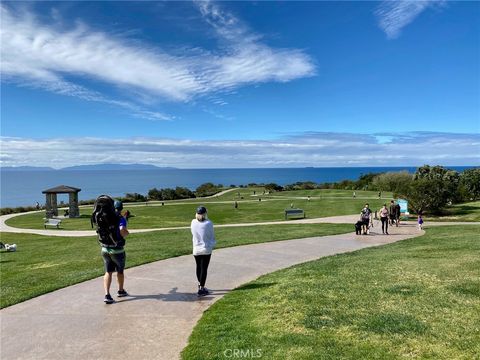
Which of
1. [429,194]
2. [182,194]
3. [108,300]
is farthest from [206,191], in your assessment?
[108,300]

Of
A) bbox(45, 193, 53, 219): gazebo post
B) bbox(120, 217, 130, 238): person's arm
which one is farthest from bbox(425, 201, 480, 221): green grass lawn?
bbox(45, 193, 53, 219): gazebo post

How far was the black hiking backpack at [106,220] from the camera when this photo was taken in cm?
685

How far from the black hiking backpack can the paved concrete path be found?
1113 mm

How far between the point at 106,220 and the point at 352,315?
423 centimetres

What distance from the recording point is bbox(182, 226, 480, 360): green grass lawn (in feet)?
15.4

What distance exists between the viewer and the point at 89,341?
5359 millimetres

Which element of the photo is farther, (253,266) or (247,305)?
(253,266)

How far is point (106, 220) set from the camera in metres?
6.86

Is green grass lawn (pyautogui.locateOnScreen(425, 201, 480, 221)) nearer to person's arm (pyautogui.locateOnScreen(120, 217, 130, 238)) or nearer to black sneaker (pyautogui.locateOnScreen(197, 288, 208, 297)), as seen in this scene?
black sneaker (pyautogui.locateOnScreen(197, 288, 208, 297))

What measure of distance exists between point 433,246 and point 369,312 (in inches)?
291

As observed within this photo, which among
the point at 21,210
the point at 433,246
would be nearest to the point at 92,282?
the point at 433,246

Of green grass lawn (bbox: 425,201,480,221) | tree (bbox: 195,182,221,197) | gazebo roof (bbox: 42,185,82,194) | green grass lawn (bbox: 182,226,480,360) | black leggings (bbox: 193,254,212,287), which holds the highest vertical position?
gazebo roof (bbox: 42,185,82,194)

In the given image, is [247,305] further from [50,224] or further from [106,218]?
[50,224]

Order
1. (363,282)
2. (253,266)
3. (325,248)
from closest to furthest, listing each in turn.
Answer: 1. (363,282)
2. (253,266)
3. (325,248)
